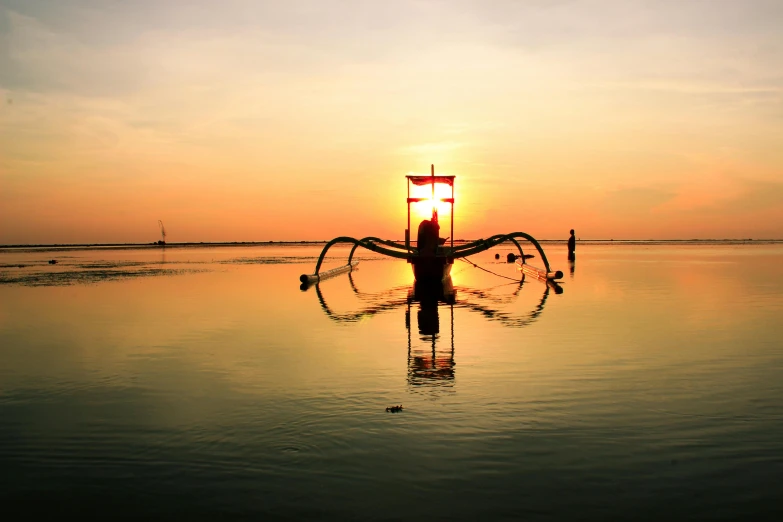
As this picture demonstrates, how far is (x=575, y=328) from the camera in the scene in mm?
13461

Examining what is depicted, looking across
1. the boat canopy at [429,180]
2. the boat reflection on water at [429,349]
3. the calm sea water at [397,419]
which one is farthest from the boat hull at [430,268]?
the calm sea water at [397,419]

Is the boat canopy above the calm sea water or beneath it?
above

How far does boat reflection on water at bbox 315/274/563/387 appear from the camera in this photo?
9.39 m

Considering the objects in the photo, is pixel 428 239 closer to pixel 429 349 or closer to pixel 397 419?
pixel 429 349

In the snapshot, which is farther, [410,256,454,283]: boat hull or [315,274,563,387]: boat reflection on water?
[410,256,454,283]: boat hull

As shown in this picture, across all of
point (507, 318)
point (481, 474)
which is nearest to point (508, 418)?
point (481, 474)

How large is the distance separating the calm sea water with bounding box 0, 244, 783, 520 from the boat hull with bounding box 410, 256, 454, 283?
10.8m

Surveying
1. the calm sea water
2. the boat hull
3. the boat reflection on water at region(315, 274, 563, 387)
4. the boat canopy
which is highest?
the boat canopy

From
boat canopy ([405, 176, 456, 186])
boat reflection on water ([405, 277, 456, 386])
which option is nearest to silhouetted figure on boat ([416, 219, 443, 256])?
boat reflection on water ([405, 277, 456, 386])

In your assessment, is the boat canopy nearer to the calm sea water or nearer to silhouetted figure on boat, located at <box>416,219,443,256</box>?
silhouetted figure on boat, located at <box>416,219,443,256</box>

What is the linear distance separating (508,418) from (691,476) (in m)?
2.02

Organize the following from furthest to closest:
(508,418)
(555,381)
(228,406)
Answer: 1. (555,381)
2. (228,406)
3. (508,418)

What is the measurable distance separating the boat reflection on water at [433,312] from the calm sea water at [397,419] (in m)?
0.11

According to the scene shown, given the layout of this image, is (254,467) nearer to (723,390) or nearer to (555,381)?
(555,381)
